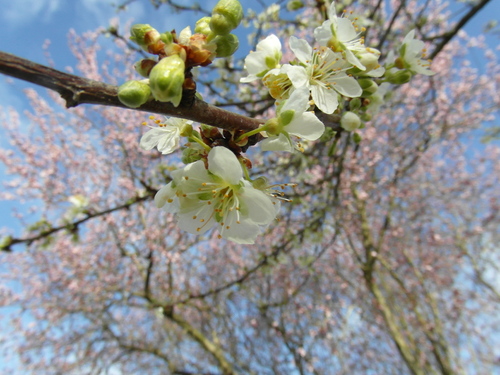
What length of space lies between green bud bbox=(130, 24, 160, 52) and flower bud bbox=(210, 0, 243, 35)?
0.14 metres

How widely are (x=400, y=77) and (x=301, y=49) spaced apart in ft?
1.51

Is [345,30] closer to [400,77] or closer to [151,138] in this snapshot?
[400,77]

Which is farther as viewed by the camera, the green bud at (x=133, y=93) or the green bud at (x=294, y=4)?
the green bud at (x=294, y=4)

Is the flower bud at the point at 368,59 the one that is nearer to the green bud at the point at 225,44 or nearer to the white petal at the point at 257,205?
the green bud at the point at 225,44

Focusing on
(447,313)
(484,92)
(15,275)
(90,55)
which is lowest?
(15,275)

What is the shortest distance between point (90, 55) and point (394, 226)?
7.95 m

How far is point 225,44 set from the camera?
764 millimetres

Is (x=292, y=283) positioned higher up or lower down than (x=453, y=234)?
lower down

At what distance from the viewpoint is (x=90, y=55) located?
23.0ft

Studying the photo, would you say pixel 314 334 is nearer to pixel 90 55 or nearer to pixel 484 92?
pixel 484 92

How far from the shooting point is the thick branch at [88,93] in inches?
21.1

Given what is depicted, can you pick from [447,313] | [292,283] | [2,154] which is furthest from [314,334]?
[2,154]

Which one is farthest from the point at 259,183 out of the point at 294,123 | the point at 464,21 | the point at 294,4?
the point at 464,21

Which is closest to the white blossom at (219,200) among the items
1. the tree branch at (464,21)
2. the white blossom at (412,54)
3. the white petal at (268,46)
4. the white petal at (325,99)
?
the white petal at (325,99)
